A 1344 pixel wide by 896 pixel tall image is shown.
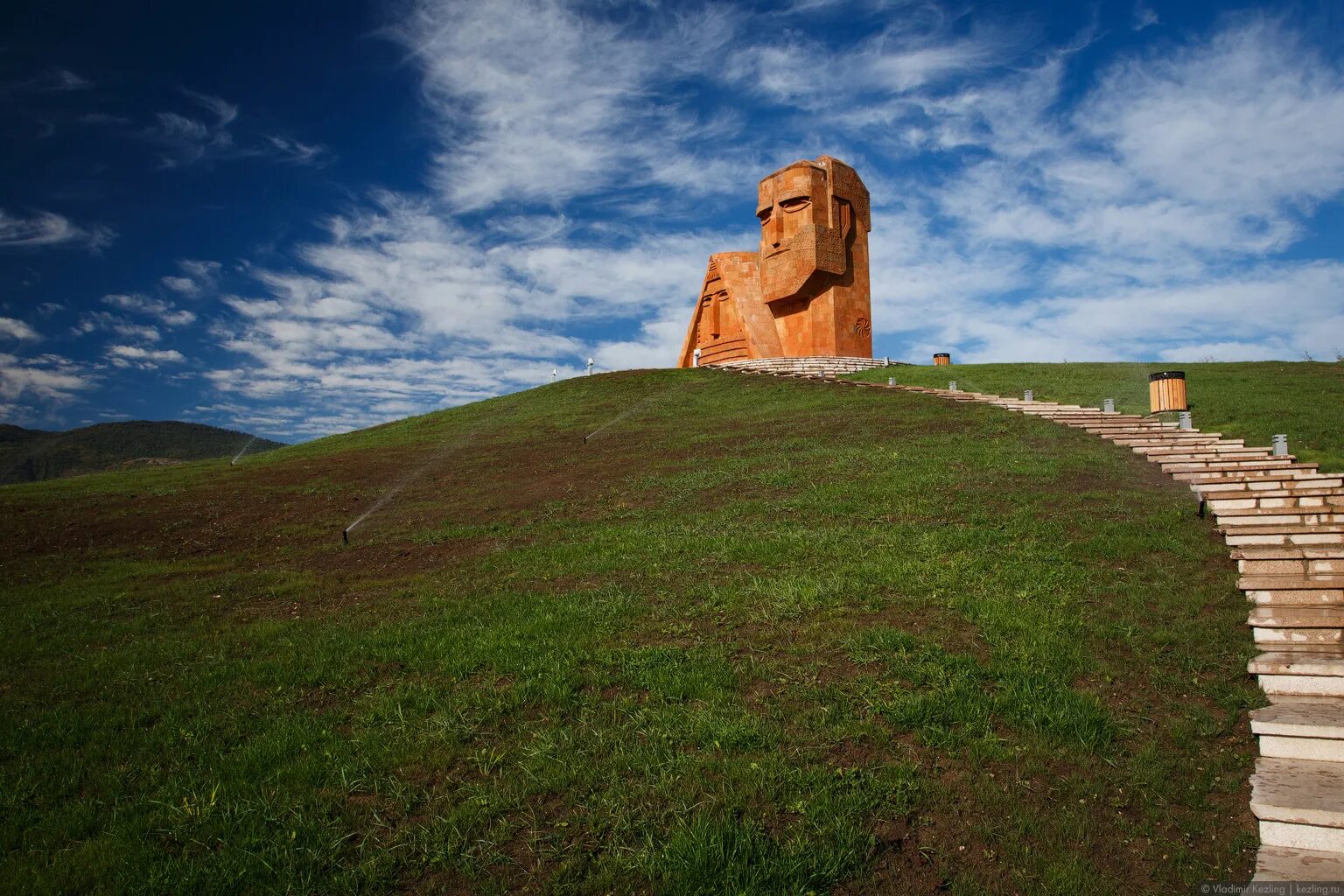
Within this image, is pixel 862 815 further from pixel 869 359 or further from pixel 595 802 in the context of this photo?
pixel 869 359

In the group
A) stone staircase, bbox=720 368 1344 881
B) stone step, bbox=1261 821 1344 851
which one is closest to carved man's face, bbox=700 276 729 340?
stone staircase, bbox=720 368 1344 881

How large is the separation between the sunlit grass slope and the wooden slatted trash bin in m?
0.98

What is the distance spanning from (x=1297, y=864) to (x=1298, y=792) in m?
0.71

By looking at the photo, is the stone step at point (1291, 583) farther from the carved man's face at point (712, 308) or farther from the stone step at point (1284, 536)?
the carved man's face at point (712, 308)

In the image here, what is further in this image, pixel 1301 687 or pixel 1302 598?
pixel 1302 598

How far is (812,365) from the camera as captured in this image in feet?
122

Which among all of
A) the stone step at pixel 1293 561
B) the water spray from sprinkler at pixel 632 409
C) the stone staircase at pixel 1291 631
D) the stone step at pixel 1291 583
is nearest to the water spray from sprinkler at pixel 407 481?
the water spray from sprinkler at pixel 632 409

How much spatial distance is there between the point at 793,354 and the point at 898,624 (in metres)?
34.6

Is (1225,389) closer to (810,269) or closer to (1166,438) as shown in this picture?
(1166,438)

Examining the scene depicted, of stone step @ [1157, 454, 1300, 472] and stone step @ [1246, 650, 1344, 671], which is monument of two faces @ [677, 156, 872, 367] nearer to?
stone step @ [1157, 454, 1300, 472]

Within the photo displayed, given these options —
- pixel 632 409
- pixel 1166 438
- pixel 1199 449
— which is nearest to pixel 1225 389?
pixel 1166 438

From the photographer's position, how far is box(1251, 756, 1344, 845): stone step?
4664 millimetres

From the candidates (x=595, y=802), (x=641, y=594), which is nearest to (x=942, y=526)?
(x=641, y=594)

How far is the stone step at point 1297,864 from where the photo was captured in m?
4.31
